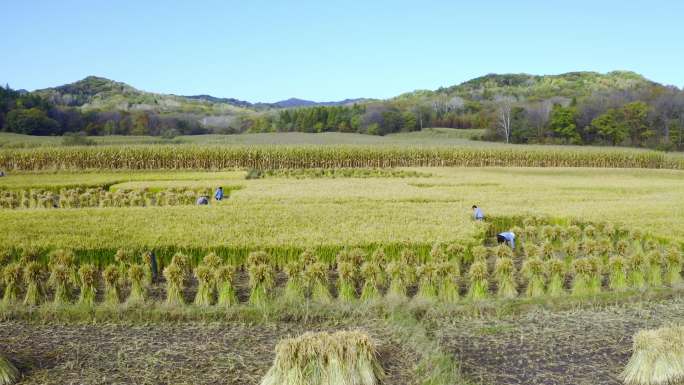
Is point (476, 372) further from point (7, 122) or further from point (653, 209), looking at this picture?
point (7, 122)

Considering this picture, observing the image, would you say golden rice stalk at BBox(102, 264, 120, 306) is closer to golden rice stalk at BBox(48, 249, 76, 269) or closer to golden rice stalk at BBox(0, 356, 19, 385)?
golden rice stalk at BBox(48, 249, 76, 269)

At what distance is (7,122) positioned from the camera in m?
77.6

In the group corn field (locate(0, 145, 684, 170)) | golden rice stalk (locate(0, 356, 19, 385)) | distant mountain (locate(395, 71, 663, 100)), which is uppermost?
distant mountain (locate(395, 71, 663, 100))

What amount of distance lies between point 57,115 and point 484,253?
288ft

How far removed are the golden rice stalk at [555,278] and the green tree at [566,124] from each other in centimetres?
6740

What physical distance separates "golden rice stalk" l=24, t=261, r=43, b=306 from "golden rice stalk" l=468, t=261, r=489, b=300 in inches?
275

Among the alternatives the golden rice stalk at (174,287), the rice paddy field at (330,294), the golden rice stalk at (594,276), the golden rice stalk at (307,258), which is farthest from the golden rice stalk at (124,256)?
the golden rice stalk at (594,276)

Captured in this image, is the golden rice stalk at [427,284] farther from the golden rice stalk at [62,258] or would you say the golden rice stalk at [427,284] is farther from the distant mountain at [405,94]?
the distant mountain at [405,94]

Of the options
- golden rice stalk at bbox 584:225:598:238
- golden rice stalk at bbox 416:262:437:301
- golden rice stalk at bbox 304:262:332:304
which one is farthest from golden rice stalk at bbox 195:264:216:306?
golden rice stalk at bbox 584:225:598:238

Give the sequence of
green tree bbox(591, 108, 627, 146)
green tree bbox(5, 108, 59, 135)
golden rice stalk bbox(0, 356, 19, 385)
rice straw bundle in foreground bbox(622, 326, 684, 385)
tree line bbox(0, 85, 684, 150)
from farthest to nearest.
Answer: green tree bbox(5, 108, 59, 135)
tree line bbox(0, 85, 684, 150)
green tree bbox(591, 108, 627, 146)
rice straw bundle in foreground bbox(622, 326, 684, 385)
golden rice stalk bbox(0, 356, 19, 385)

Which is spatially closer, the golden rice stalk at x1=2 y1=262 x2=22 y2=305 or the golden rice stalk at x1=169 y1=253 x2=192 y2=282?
the golden rice stalk at x1=2 y1=262 x2=22 y2=305

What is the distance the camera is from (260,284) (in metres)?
9.38

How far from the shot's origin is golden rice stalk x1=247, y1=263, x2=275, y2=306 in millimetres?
9102

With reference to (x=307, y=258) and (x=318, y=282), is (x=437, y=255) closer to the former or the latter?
(x=307, y=258)
